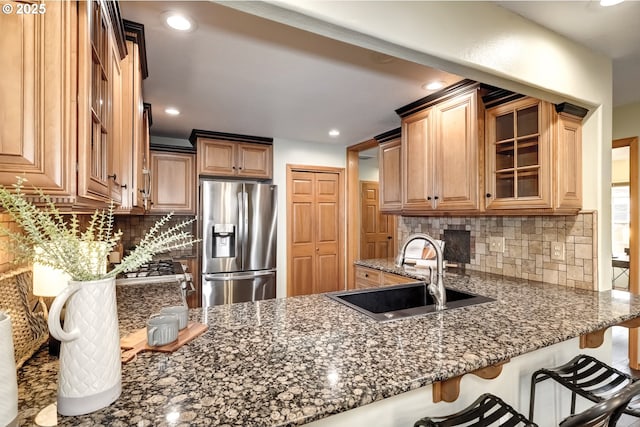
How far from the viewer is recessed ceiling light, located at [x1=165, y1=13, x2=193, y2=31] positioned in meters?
1.58

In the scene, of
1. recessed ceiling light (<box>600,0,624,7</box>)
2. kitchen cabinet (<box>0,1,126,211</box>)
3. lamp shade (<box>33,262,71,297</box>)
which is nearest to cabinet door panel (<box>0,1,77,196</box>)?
kitchen cabinet (<box>0,1,126,211</box>)

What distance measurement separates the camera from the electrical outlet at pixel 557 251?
86.0 inches

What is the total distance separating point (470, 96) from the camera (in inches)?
92.6

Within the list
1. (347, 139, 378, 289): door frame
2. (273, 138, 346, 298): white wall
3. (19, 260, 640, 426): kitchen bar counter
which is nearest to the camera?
(19, 260, 640, 426): kitchen bar counter

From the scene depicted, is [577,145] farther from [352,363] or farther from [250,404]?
[250,404]

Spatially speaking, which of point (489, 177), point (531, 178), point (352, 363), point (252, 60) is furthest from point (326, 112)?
point (352, 363)

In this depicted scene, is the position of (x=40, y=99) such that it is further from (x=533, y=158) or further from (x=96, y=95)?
(x=533, y=158)

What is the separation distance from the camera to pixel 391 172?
3322 mm

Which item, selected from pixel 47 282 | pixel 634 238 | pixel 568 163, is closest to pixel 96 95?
pixel 47 282

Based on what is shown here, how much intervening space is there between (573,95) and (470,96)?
63 cm

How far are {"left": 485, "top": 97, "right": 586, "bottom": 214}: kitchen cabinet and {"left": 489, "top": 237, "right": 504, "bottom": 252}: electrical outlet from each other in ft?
1.43

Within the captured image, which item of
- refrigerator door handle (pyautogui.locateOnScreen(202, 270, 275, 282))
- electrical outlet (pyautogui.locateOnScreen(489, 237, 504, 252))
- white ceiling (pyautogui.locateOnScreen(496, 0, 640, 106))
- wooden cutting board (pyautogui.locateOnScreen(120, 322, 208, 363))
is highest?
white ceiling (pyautogui.locateOnScreen(496, 0, 640, 106))

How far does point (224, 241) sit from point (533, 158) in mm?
3019

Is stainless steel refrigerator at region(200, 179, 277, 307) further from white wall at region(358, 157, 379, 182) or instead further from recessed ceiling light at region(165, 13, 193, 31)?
white wall at region(358, 157, 379, 182)
